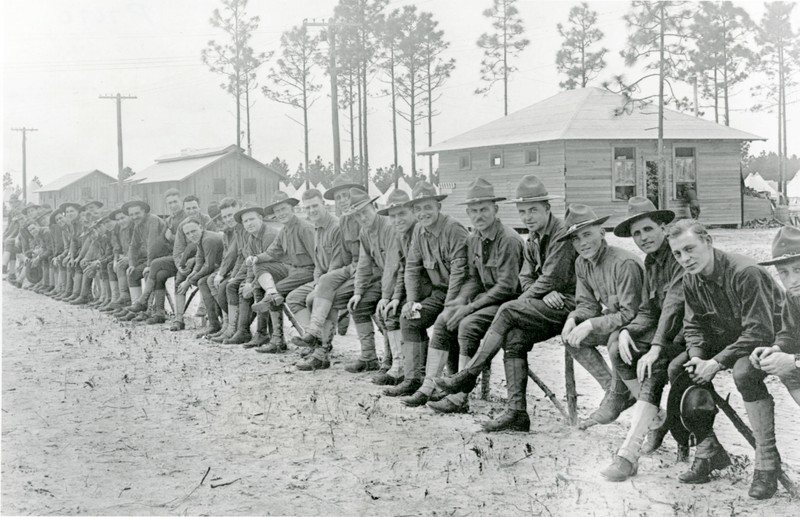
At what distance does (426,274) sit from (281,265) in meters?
2.86

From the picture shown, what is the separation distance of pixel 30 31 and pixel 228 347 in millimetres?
4158

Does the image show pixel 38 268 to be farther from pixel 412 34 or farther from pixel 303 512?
pixel 412 34

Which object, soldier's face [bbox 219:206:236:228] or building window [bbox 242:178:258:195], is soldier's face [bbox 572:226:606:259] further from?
building window [bbox 242:178:258:195]

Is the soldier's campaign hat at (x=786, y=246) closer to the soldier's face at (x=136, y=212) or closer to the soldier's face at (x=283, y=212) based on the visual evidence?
the soldier's face at (x=283, y=212)

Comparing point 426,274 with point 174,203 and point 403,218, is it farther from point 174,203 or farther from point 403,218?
point 174,203

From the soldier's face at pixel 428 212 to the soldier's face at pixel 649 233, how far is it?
2.26 metres

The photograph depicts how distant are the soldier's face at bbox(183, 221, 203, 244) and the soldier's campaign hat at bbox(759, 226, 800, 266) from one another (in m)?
8.21

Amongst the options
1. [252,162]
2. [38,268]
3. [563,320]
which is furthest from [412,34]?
[563,320]

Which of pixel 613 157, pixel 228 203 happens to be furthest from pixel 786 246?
pixel 613 157

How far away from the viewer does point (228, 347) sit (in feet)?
31.7

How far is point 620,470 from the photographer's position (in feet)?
15.0

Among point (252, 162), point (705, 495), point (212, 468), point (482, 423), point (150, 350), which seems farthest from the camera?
point (252, 162)

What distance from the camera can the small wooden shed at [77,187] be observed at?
49.1m

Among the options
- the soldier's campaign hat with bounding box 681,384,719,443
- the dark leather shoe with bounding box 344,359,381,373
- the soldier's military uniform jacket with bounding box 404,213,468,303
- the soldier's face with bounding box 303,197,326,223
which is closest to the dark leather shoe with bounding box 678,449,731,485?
the soldier's campaign hat with bounding box 681,384,719,443
